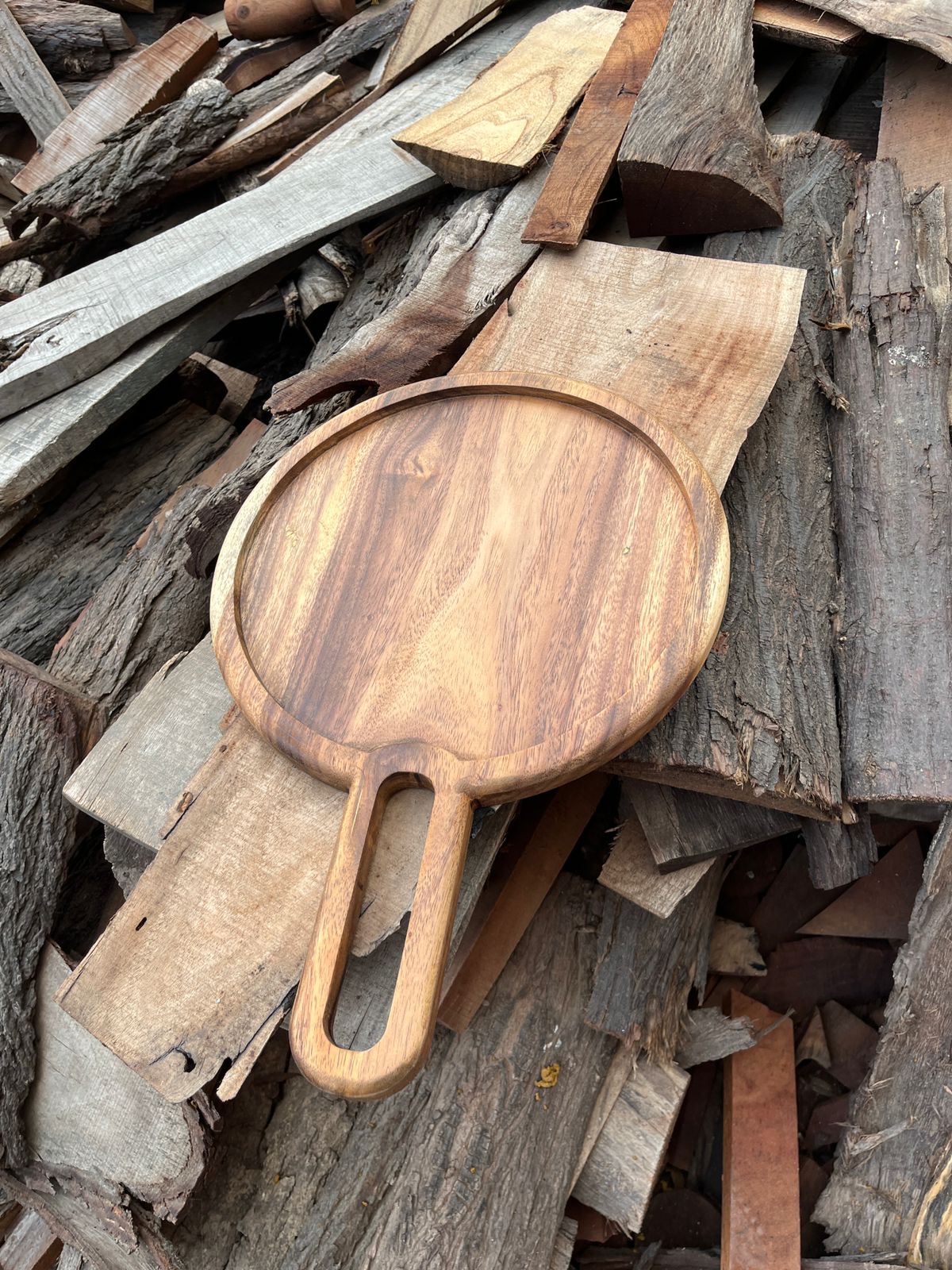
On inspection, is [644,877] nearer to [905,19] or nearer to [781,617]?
[781,617]

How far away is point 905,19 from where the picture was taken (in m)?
2.39

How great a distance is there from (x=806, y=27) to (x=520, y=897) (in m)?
2.57

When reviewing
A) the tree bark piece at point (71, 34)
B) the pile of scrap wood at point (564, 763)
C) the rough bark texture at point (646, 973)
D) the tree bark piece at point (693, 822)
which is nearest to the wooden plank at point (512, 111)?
the pile of scrap wood at point (564, 763)

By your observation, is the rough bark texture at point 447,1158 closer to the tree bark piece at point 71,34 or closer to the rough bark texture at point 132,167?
the rough bark texture at point 132,167

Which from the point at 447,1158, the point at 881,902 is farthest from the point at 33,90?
the point at 881,902

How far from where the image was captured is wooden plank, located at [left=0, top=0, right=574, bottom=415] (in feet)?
7.67

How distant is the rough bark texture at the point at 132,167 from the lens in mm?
2719

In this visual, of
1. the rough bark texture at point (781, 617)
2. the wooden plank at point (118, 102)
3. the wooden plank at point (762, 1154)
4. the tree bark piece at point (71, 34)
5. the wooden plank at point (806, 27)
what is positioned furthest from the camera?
the tree bark piece at point (71, 34)

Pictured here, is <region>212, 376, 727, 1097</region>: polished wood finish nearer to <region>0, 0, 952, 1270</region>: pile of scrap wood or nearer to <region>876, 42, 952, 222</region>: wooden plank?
<region>0, 0, 952, 1270</region>: pile of scrap wood

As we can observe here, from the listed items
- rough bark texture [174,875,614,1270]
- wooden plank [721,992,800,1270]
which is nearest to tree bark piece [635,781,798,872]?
rough bark texture [174,875,614,1270]

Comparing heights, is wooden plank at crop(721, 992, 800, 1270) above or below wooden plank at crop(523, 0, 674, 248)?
below

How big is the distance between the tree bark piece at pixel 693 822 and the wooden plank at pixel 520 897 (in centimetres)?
18

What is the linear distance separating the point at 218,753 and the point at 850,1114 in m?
1.60

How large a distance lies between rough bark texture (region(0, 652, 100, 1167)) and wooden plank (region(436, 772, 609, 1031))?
2.78ft
